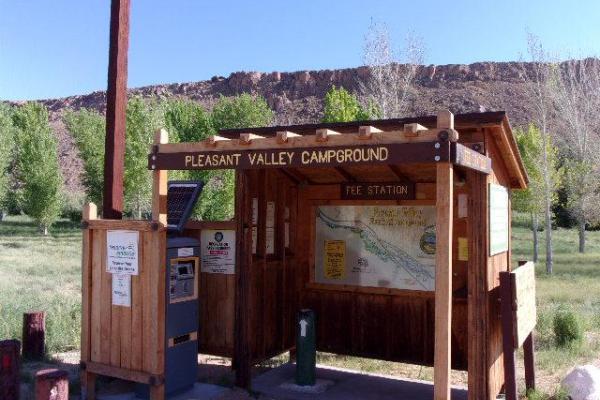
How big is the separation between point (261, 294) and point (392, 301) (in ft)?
5.38

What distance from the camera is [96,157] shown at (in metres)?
43.7

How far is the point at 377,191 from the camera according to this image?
291 inches

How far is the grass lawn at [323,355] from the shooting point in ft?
27.9

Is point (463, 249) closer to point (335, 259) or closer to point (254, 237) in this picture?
point (335, 259)

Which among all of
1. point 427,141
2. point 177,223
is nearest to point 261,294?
point 177,223

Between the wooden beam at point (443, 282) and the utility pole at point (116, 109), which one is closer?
the wooden beam at point (443, 282)

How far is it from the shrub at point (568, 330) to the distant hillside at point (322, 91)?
2249 inches

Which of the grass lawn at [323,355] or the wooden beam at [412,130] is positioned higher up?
the wooden beam at [412,130]

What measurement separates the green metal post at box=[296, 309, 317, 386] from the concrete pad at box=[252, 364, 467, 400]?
0.74 ft

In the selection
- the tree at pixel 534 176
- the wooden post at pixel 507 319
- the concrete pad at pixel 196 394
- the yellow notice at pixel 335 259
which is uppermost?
the tree at pixel 534 176

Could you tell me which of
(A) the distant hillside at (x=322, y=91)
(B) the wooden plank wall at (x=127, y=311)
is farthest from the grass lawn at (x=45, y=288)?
(A) the distant hillside at (x=322, y=91)

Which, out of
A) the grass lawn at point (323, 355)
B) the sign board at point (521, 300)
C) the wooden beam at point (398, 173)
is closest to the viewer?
the sign board at point (521, 300)

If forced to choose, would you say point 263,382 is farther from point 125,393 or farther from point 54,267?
point 54,267

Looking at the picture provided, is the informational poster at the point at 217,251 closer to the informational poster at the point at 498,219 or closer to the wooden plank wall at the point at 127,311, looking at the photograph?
the wooden plank wall at the point at 127,311
